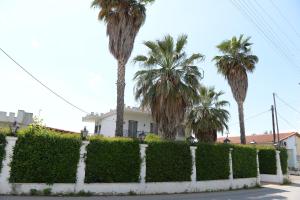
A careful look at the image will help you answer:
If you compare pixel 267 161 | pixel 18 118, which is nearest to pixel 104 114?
pixel 18 118

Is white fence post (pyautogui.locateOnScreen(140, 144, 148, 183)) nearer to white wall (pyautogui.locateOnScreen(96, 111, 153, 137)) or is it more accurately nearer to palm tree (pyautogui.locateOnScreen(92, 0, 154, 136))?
palm tree (pyautogui.locateOnScreen(92, 0, 154, 136))

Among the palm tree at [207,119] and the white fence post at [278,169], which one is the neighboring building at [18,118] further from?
the white fence post at [278,169]

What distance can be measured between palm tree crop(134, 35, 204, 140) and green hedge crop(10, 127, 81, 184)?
21.3ft

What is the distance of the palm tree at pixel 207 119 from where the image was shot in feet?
89.1

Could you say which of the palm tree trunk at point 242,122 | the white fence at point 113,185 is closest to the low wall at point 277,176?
the palm tree trunk at point 242,122

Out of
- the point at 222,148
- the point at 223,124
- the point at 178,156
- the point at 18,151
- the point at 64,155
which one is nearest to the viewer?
the point at 18,151

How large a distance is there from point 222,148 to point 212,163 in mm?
Answer: 1596

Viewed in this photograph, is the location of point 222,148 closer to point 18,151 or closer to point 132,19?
point 132,19

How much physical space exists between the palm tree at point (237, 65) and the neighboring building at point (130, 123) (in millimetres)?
7202

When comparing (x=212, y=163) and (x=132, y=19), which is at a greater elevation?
(x=132, y=19)

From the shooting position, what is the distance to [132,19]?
19312 mm

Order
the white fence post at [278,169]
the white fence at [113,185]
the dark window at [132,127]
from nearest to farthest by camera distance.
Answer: the white fence at [113,185] < the white fence post at [278,169] < the dark window at [132,127]

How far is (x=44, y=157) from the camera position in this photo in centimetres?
1350

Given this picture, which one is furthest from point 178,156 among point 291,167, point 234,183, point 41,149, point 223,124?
point 291,167
